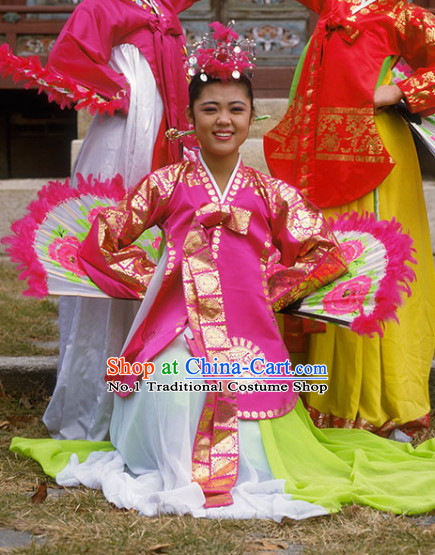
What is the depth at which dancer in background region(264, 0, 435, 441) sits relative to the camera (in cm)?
357

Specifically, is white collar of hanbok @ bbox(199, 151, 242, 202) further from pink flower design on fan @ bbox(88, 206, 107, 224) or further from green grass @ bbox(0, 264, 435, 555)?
green grass @ bbox(0, 264, 435, 555)

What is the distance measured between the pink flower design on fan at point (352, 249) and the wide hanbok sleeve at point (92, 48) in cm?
109

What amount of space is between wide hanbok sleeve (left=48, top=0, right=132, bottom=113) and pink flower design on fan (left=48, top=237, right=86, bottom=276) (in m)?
0.67

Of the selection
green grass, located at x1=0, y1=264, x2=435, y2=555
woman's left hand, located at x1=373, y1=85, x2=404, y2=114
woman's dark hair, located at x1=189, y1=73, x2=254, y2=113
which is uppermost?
woman's left hand, located at x1=373, y1=85, x2=404, y2=114

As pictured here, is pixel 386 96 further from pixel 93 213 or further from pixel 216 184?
pixel 93 213

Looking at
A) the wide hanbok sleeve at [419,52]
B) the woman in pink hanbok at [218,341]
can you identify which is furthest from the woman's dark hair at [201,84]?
the wide hanbok sleeve at [419,52]

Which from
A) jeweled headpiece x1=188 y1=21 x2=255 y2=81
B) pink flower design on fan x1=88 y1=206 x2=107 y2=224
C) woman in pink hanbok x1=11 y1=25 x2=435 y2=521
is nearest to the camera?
woman in pink hanbok x1=11 y1=25 x2=435 y2=521

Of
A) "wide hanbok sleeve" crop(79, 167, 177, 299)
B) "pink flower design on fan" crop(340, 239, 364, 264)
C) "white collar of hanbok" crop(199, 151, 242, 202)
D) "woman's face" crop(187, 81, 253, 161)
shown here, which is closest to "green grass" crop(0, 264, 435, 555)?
"wide hanbok sleeve" crop(79, 167, 177, 299)

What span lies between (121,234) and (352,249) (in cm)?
87

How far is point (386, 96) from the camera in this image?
11.7 feet

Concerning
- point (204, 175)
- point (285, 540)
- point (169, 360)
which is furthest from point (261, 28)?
point (285, 540)

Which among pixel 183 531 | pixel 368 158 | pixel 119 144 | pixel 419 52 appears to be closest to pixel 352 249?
pixel 368 158

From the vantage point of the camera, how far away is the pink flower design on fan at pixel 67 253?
3.12 metres

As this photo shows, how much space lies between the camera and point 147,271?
3.20 metres
